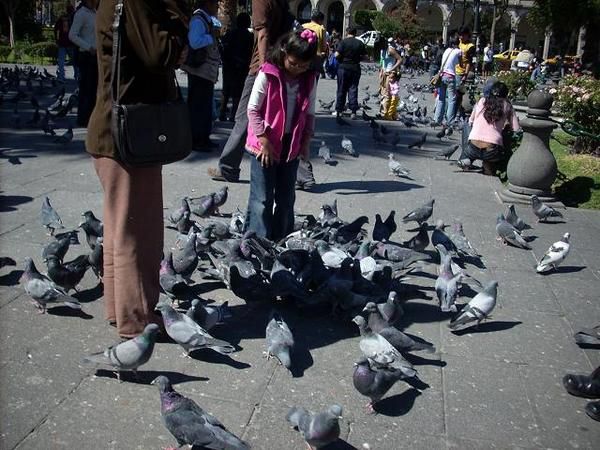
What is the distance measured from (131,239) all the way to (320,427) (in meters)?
1.40

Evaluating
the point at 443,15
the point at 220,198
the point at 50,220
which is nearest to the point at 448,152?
the point at 220,198

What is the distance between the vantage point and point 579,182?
825 cm

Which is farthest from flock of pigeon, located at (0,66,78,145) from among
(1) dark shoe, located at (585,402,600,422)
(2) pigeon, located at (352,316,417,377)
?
(1) dark shoe, located at (585,402,600,422)

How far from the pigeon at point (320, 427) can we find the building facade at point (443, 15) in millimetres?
57748

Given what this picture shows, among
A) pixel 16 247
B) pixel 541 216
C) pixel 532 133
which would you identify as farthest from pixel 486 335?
pixel 532 133

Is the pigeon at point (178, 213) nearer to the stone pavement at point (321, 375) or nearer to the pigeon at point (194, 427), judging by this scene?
the stone pavement at point (321, 375)

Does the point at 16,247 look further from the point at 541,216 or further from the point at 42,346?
the point at 541,216

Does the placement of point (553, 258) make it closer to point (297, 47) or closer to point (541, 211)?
point (541, 211)

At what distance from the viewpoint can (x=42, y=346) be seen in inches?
140

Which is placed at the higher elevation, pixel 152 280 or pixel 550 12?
pixel 550 12

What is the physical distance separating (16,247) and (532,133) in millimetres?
5759

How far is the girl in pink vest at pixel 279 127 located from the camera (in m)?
4.27

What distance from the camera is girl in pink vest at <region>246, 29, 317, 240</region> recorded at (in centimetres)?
427

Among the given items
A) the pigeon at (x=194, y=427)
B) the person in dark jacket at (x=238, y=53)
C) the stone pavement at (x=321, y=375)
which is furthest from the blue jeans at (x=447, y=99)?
the pigeon at (x=194, y=427)
